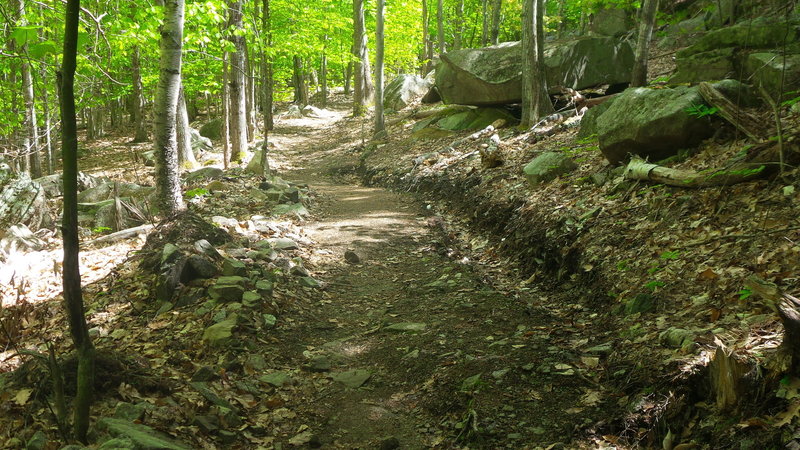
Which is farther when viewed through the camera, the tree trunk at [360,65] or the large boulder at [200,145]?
the tree trunk at [360,65]

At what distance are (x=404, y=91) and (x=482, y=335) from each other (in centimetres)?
1974

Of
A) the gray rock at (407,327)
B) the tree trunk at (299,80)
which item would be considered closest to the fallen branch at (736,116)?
the gray rock at (407,327)

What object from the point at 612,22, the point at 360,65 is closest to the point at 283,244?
the point at 360,65

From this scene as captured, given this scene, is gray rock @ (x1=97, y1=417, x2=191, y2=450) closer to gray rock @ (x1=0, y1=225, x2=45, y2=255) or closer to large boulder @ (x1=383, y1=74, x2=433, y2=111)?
gray rock @ (x1=0, y1=225, x2=45, y2=255)

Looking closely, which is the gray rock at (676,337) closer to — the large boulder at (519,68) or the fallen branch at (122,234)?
the fallen branch at (122,234)

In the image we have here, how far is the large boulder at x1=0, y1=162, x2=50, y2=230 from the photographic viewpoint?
339 inches

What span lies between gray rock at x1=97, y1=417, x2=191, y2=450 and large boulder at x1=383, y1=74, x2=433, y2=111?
20663 millimetres

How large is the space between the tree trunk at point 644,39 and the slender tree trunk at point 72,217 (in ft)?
29.5

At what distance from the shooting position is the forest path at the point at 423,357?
12.2 feet

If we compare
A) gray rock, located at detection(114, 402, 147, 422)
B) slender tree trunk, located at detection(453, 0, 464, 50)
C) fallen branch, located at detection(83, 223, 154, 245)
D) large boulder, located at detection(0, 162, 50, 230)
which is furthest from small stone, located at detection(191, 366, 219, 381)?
slender tree trunk, located at detection(453, 0, 464, 50)

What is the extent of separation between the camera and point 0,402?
336 centimetres

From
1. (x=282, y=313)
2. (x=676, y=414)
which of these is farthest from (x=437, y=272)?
(x=676, y=414)

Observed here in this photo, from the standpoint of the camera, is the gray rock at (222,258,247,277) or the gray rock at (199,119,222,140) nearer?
the gray rock at (222,258,247,277)

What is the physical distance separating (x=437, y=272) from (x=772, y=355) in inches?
172
